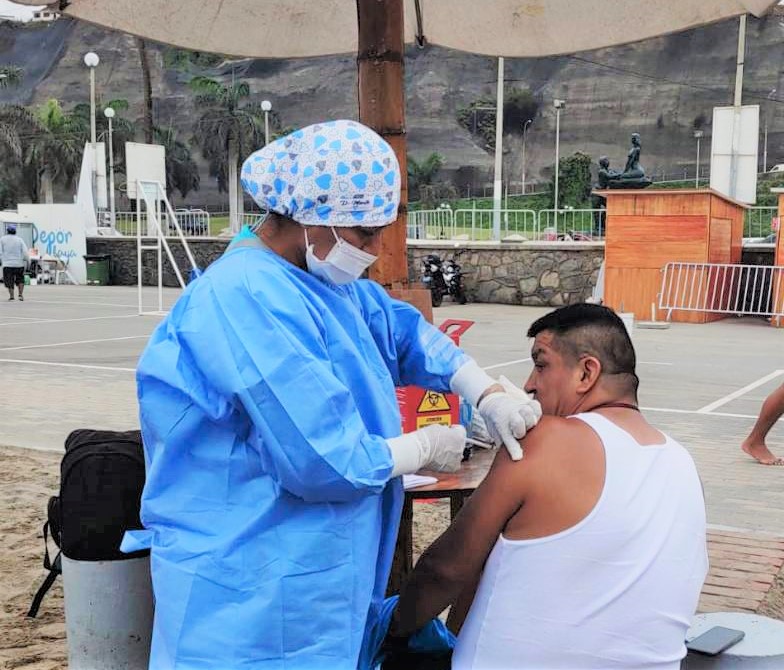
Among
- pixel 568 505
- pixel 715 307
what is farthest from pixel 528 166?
pixel 568 505

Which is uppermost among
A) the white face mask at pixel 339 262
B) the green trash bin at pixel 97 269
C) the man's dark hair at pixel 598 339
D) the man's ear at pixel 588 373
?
the white face mask at pixel 339 262

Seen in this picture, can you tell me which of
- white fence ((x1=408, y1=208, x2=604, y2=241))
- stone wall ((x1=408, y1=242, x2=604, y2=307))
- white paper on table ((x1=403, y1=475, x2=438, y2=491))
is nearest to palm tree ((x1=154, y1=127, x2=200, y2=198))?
white fence ((x1=408, y1=208, x2=604, y2=241))

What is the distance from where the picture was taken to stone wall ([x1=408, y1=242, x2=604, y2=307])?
18.6m

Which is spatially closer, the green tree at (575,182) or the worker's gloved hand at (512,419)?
Result: the worker's gloved hand at (512,419)

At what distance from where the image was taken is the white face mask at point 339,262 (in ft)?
5.89

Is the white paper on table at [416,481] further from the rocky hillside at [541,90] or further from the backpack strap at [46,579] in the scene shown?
the rocky hillside at [541,90]

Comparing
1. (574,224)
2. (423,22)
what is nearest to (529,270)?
(574,224)

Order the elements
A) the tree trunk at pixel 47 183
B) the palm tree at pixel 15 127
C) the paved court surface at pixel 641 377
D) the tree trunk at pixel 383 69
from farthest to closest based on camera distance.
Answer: the tree trunk at pixel 47 183 < the palm tree at pixel 15 127 < the paved court surface at pixel 641 377 < the tree trunk at pixel 383 69

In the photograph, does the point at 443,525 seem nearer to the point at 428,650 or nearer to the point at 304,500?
the point at 428,650

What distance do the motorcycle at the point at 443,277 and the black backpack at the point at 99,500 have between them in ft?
54.5

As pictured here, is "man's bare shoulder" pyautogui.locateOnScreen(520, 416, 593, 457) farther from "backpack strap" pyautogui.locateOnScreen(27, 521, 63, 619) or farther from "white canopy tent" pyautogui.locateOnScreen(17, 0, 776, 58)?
"white canopy tent" pyautogui.locateOnScreen(17, 0, 776, 58)

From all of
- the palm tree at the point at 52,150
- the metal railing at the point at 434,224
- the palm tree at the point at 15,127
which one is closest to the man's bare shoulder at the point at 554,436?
the metal railing at the point at 434,224

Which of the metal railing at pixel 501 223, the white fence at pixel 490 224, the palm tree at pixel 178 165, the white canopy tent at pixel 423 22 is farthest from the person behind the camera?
the palm tree at pixel 178 165

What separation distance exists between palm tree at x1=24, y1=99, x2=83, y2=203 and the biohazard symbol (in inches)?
2476
